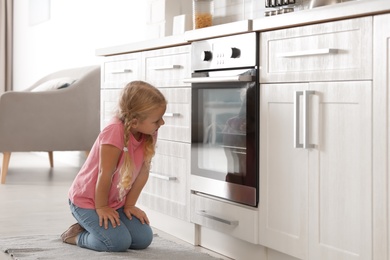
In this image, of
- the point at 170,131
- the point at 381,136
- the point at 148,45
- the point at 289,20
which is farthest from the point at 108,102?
the point at 381,136

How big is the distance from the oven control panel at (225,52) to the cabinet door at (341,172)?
1.31 feet

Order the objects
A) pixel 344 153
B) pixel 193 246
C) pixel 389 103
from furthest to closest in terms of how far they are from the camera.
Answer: pixel 193 246 < pixel 344 153 < pixel 389 103

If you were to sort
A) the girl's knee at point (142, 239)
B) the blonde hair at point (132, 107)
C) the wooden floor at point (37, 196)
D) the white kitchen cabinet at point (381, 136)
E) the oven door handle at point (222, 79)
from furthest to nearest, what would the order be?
the wooden floor at point (37, 196)
the girl's knee at point (142, 239)
the blonde hair at point (132, 107)
the oven door handle at point (222, 79)
the white kitchen cabinet at point (381, 136)

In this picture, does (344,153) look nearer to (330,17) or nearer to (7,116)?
(330,17)

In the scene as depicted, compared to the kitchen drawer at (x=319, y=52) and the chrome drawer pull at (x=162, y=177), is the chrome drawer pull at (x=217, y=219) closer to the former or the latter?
the chrome drawer pull at (x=162, y=177)

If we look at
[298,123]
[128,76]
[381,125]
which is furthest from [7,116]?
[381,125]

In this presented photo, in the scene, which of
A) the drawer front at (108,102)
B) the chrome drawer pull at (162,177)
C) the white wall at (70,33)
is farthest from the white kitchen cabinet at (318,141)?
the white wall at (70,33)

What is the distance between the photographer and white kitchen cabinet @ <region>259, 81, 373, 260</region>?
6.54 ft

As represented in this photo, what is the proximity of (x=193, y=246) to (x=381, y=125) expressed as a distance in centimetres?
127

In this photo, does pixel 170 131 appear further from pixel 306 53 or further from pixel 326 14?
pixel 326 14

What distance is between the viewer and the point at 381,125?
75.1 inches

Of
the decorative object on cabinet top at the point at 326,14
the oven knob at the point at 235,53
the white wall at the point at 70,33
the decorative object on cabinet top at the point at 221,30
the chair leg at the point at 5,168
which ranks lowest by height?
the chair leg at the point at 5,168

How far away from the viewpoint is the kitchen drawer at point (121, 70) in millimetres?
3467

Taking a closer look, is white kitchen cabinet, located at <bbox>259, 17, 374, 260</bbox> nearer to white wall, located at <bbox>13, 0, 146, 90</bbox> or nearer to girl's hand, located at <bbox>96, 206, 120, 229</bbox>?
girl's hand, located at <bbox>96, 206, 120, 229</bbox>
